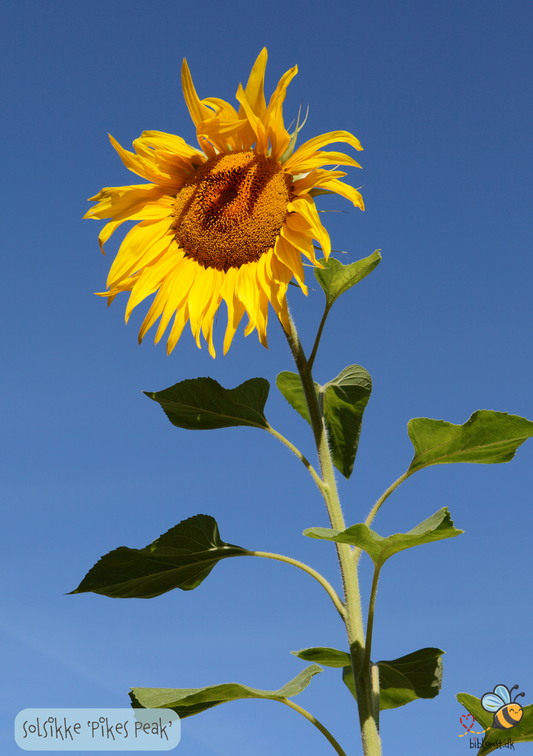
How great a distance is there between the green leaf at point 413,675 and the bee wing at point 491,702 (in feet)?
0.96

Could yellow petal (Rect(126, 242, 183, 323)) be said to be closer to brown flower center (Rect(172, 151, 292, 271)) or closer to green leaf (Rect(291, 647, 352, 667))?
brown flower center (Rect(172, 151, 292, 271))

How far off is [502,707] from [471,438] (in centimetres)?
146

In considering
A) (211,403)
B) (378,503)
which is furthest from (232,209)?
(378,503)

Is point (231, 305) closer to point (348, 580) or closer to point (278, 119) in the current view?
point (278, 119)

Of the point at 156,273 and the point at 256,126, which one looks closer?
the point at 256,126

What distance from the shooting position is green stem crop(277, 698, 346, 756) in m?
2.75

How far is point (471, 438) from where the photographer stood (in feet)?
9.88

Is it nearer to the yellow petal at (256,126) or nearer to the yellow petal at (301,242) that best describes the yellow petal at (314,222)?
the yellow petal at (301,242)

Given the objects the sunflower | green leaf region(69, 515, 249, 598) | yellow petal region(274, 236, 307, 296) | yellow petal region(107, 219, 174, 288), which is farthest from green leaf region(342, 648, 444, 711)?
yellow petal region(107, 219, 174, 288)

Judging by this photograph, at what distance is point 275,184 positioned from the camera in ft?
9.82

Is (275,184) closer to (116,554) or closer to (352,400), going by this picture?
(352,400)

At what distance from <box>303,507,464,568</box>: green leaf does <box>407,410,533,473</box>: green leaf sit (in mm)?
518

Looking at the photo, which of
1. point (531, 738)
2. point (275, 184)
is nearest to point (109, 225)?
point (275, 184)

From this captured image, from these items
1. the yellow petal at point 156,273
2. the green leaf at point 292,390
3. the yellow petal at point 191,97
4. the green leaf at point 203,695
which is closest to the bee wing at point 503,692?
the green leaf at point 203,695
